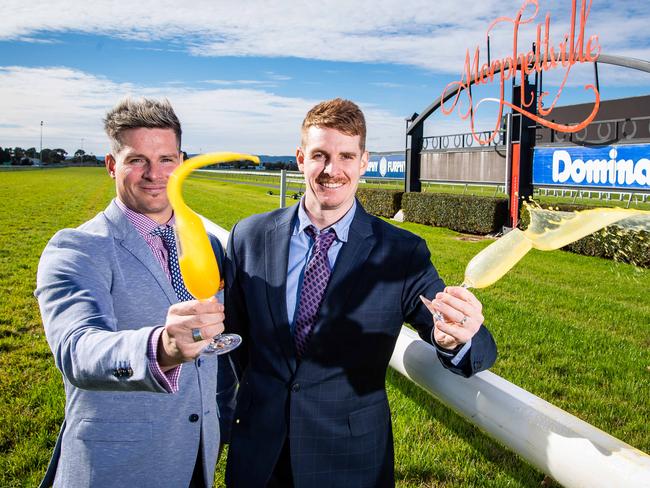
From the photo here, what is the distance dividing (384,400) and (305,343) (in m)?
0.40

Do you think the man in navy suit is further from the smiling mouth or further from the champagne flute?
the champagne flute

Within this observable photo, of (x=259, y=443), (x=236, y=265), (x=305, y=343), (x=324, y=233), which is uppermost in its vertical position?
(x=324, y=233)

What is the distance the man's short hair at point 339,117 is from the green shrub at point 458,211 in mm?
13212

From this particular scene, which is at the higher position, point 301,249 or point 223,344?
point 301,249

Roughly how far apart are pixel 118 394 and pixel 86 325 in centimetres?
47

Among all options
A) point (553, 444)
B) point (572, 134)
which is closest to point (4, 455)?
point (553, 444)

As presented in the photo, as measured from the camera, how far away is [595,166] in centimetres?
1260

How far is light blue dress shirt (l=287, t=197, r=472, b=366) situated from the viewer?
2.09 metres

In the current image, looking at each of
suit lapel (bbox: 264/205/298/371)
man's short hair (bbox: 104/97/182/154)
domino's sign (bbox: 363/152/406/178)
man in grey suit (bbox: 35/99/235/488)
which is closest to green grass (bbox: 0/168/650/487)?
suit lapel (bbox: 264/205/298/371)

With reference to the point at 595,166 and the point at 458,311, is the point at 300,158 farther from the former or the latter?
the point at 595,166

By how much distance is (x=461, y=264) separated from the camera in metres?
9.91

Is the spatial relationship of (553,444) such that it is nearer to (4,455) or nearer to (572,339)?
(4,455)

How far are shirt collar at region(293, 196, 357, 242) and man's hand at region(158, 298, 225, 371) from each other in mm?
851

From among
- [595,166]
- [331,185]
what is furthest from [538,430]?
[595,166]
